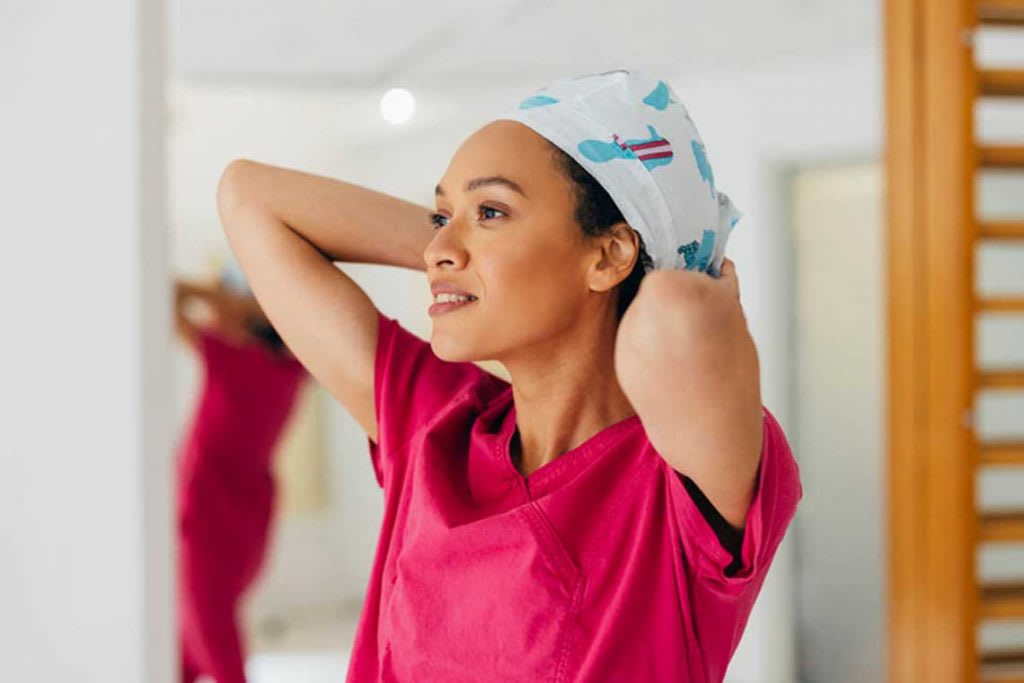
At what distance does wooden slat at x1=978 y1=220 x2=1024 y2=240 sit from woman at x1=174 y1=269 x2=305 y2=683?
1.50m

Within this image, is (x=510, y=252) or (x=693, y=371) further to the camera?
(x=510, y=252)

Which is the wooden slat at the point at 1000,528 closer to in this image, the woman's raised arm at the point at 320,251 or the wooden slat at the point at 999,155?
the wooden slat at the point at 999,155

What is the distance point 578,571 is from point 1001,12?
110cm

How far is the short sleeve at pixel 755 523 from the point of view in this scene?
591 millimetres

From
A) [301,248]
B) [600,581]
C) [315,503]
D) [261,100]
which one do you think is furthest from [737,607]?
[315,503]

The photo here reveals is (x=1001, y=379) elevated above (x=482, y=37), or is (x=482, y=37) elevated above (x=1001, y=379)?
(x=482, y=37)

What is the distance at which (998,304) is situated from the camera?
1.44m

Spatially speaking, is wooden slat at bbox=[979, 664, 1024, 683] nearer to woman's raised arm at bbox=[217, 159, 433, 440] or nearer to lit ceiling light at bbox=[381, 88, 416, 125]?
woman's raised arm at bbox=[217, 159, 433, 440]

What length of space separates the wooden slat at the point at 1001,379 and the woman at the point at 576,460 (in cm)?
89

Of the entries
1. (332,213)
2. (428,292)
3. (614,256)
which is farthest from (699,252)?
(428,292)

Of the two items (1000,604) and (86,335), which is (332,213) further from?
(1000,604)

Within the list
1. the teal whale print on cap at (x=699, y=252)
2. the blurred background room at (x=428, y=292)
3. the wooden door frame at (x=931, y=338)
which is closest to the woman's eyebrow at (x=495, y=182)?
the teal whale print on cap at (x=699, y=252)

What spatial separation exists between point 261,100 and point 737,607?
3.35 meters

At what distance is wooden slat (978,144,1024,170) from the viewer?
4.64ft
